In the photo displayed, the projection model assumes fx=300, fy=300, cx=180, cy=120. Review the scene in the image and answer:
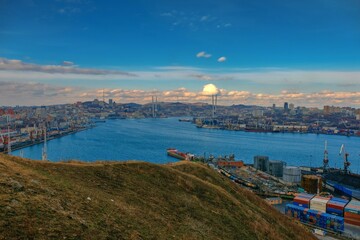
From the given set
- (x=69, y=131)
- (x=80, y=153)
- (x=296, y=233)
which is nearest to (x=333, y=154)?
(x=80, y=153)

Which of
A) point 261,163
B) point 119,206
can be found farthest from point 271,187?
point 119,206

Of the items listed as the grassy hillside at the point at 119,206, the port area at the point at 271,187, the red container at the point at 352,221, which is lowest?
the port area at the point at 271,187

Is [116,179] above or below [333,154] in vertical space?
above

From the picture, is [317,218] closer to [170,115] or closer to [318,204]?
[318,204]

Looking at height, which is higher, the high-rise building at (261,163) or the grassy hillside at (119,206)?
the grassy hillside at (119,206)

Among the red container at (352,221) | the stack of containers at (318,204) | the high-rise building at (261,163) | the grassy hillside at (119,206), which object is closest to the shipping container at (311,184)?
the stack of containers at (318,204)

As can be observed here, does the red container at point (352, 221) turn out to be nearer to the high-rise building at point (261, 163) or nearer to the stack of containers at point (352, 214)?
the stack of containers at point (352, 214)

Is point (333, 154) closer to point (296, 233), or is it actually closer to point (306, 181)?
point (306, 181)
